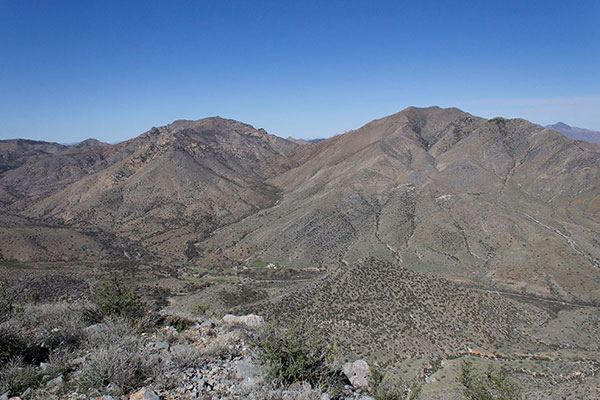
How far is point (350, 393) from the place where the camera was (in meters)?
13.0

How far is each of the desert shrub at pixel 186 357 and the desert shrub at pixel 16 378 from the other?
4.17 m

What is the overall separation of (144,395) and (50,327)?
7.96m

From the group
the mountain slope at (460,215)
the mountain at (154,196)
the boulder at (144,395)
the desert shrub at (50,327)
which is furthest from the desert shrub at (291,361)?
the mountain at (154,196)

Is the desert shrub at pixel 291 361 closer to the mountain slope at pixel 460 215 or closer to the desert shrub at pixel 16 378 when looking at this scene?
the desert shrub at pixel 16 378

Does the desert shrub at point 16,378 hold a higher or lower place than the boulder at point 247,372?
higher

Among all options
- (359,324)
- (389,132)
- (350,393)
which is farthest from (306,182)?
(350,393)

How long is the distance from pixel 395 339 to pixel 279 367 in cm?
2839

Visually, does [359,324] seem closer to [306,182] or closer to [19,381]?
[19,381]

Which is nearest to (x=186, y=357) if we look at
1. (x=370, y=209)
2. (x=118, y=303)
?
(x=118, y=303)

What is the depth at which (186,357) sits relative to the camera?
1245 cm

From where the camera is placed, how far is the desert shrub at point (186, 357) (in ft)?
39.7

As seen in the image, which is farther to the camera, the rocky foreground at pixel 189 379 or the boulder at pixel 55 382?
the boulder at pixel 55 382

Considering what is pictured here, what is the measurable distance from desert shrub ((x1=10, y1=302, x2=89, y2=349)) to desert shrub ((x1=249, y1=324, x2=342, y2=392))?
7.63 meters

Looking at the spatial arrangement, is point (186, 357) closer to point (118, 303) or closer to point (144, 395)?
point (144, 395)
